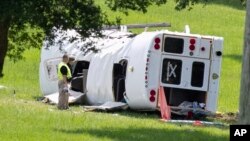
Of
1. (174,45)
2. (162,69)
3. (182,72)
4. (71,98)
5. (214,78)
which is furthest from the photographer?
(71,98)

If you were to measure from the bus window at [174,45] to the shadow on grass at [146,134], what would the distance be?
5784 mm

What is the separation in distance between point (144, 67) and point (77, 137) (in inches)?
304

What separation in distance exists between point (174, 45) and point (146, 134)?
730 cm

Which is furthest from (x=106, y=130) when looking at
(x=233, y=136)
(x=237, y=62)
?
(x=237, y=62)

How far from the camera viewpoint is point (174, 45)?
22.2 m

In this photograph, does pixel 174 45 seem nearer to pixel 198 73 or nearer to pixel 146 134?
pixel 198 73

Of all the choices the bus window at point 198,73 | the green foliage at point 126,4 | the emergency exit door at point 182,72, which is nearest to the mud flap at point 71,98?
the emergency exit door at point 182,72

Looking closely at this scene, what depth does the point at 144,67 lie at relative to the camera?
70.8ft

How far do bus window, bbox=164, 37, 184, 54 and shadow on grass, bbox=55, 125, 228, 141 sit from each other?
19.0 feet

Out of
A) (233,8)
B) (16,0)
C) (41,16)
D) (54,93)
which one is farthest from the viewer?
(233,8)

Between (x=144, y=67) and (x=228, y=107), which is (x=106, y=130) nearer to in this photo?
(x=144, y=67)

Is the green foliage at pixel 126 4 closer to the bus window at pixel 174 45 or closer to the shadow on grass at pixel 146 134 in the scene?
the shadow on grass at pixel 146 134

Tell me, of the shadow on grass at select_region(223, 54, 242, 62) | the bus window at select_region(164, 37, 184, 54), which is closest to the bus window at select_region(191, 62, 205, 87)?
the bus window at select_region(164, 37, 184, 54)

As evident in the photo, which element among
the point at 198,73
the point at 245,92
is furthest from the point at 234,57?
the point at 245,92
